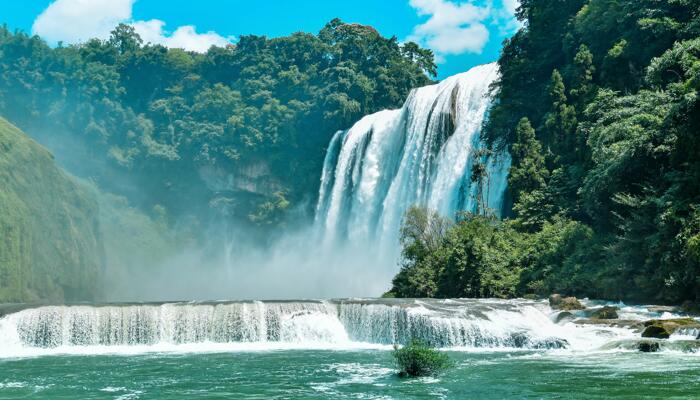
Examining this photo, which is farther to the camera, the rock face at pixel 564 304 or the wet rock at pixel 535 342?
the rock face at pixel 564 304

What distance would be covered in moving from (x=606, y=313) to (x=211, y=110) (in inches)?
2304

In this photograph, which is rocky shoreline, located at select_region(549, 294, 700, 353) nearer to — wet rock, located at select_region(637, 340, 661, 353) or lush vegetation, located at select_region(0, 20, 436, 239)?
wet rock, located at select_region(637, 340, 661, 353)

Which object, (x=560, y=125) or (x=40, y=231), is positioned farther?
(x=40, y=231)

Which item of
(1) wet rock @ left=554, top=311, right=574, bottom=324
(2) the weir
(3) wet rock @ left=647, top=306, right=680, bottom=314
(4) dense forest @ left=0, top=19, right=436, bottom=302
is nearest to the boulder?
(1) wet rock @ left=554, top=311, right=574, bottom=324

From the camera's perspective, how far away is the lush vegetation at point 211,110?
69.4 m

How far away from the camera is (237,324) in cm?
2553

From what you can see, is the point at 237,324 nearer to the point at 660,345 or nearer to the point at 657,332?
the point at 657,332

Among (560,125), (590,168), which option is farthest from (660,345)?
(560,125)

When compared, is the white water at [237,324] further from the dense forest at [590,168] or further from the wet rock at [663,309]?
the dense forest at [590,168]

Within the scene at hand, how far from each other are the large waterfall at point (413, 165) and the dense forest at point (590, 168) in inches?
70.5

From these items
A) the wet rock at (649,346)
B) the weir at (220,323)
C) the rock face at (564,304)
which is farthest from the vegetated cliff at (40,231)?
the wet rock at (649,346)

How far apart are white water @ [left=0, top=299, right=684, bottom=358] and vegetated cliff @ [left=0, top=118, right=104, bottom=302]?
73.6 feet

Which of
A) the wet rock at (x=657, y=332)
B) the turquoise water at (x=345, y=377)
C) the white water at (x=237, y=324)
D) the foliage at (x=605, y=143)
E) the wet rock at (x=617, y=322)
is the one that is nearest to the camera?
the turquoise water at (x=345, y=377)

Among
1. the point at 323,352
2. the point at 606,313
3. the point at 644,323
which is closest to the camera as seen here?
the point at 644,323
